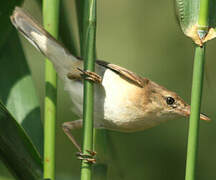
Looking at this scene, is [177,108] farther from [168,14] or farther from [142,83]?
[168,14]

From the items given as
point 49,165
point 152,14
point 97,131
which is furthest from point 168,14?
point 49,165

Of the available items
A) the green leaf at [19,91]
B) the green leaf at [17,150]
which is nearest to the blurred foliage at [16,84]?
the green leaf at [19,91]

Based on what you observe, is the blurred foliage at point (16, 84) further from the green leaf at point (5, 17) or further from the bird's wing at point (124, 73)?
the bird's wing at point (124, 73)

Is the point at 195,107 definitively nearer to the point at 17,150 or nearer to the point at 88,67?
the point at 88,67

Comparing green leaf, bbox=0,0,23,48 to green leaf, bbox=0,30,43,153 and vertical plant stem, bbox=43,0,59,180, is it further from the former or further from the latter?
vertical plant stem, bbox=43,0,59,180

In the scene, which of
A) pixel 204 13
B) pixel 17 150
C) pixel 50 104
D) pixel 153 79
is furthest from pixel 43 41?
pixel 153 79
